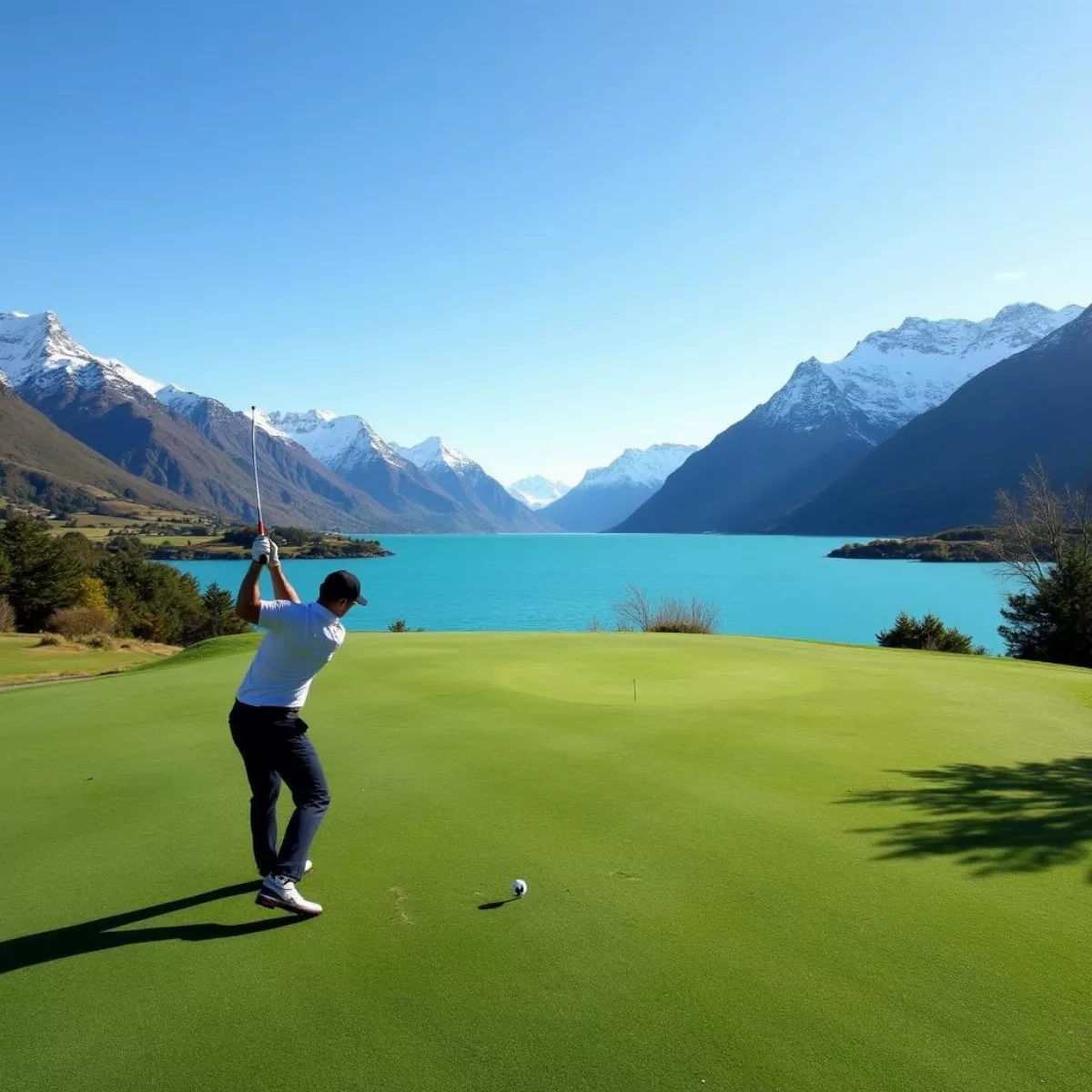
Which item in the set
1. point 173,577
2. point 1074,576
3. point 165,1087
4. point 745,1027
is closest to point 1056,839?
point 745,1027

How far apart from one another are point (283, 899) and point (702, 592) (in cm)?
8441

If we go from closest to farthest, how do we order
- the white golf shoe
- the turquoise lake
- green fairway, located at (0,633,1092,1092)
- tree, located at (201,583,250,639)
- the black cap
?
green fairway, located at (0,633,1092,1092) → the white golf shoe → the black cap → the turquoise lake → tree, located at (201,583,250,639)

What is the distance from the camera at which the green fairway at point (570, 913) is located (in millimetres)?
3283

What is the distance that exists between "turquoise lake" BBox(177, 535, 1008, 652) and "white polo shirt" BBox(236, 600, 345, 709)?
3664 centimetres

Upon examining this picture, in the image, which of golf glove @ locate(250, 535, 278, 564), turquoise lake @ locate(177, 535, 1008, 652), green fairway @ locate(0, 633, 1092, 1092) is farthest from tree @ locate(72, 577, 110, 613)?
golf glove @ locate(250, 535, 278, 564)

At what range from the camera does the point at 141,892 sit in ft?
16.1

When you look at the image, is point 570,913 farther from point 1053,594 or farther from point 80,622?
point 80,622

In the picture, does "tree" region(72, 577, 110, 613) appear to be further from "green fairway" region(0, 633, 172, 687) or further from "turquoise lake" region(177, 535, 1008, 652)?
"green fairway" region(0, 633, 172, 687)

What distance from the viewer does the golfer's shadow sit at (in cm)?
418

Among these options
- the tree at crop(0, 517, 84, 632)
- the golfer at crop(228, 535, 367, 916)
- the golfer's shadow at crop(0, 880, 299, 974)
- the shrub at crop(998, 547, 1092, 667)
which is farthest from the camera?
the tree at crop(0, 517, 84, 632)

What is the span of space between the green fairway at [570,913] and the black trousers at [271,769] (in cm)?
37

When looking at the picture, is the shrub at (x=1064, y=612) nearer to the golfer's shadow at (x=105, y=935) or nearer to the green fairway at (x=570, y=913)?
the green fairway at (x=570, y=913)

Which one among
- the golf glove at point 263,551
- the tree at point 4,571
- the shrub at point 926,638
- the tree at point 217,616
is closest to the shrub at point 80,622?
the tree at point 4,571

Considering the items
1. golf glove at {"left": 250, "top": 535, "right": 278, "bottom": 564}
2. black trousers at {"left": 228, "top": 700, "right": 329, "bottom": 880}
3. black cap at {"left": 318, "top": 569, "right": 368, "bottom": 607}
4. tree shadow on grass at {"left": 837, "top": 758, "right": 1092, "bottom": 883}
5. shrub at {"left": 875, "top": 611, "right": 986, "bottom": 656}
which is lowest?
shrub at {"left": 875, "top": 611, "right": 986, "bottom": 656}
